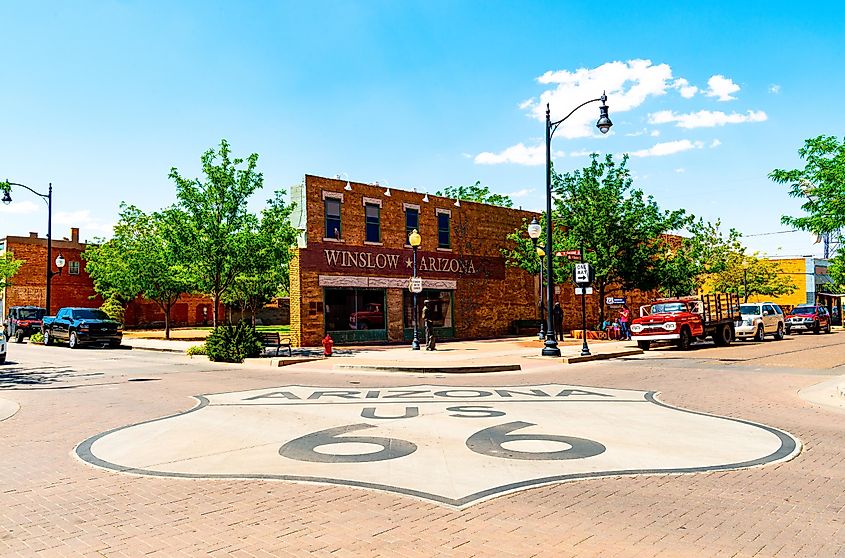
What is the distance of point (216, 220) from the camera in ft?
78.5

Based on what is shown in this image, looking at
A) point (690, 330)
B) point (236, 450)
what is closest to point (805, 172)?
point (690, 330)

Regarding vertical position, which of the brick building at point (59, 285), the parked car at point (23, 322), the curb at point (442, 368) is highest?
the brick building at point (59, 285)

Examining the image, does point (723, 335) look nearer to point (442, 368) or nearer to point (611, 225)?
point (611, 225)

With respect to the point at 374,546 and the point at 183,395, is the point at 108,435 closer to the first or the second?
the point at 183,395

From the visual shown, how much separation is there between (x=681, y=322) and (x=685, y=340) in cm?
79

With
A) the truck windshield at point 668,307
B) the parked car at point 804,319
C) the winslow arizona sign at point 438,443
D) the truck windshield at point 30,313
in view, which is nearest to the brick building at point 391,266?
the truck windshield at point 668,307

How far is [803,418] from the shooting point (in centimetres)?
1040

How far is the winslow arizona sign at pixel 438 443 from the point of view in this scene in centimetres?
678

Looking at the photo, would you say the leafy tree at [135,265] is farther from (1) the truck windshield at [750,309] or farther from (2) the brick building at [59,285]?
(1) the truck windshield at [750,309]

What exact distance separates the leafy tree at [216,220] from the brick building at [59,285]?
28.5m

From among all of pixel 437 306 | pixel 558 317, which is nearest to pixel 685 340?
pixel 558 317

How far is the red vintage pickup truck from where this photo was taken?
85.9 feet

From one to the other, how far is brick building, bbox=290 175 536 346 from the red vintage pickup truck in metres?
9.56

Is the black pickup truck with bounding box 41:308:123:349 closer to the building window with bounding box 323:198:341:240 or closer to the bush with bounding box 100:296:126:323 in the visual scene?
the building window with bounding box 323:198:341:240
